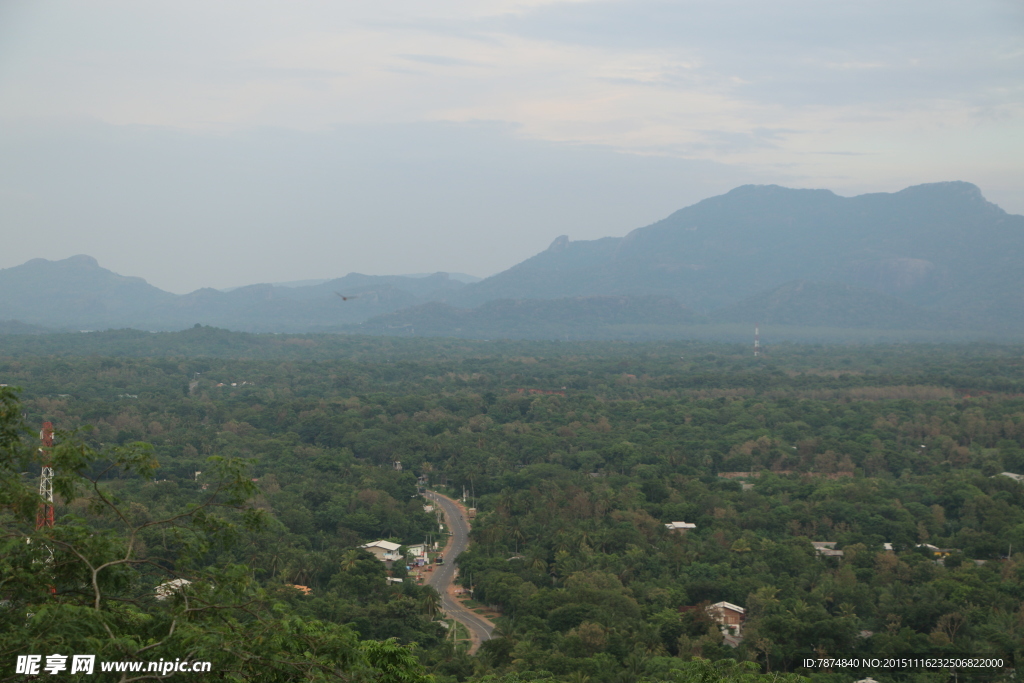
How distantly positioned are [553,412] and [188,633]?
53.2 metres

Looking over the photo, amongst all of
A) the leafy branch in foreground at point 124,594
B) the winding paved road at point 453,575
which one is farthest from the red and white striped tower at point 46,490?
the winding paved road at point 453,575

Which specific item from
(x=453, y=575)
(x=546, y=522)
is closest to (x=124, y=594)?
(x=453, y=575)

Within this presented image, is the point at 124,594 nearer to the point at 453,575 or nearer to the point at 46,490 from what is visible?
the point at 46,490

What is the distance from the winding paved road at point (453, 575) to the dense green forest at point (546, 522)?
0.76 meters

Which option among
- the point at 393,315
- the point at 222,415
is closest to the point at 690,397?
the point at 222,415

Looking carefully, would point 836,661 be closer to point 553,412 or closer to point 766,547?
point 766,547

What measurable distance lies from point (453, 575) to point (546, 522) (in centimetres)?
523

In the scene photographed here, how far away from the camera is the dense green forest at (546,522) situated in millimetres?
8922

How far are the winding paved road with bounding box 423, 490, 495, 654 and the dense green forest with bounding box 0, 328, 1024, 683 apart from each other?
756mm

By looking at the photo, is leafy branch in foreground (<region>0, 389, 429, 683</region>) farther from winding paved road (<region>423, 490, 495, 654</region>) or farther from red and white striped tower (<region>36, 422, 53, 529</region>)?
winding paved road (<region>423, 490, 495, 654</region>)

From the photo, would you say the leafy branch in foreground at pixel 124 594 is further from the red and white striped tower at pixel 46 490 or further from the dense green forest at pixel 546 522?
the red and white striped tower at pixel 46 490

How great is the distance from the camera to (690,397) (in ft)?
227

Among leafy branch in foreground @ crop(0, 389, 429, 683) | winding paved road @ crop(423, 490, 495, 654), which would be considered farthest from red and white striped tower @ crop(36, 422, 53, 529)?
winding paved road @ crop(423, 490, 495, 654)

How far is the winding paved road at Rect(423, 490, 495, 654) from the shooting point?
24.9 m
